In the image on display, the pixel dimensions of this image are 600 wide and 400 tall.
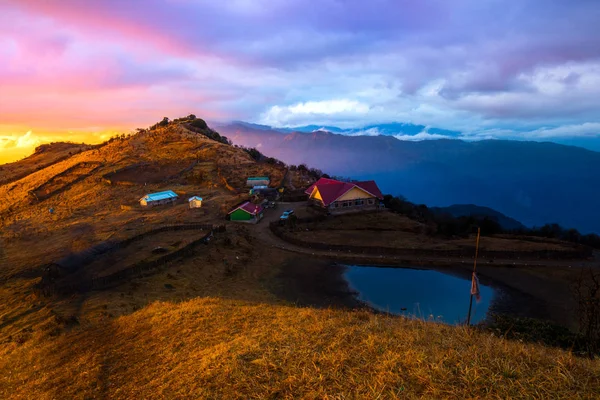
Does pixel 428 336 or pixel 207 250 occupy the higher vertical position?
pixel 428 336

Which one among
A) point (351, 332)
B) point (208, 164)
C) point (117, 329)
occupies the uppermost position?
point (208, 164)

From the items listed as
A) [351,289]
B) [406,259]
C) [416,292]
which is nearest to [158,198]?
[351,289]

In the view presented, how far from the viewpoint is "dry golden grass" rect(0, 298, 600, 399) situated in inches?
250

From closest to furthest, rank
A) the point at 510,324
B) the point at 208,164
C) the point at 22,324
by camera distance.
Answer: the point at 510,324, the point at 22,324, the point at 208,164

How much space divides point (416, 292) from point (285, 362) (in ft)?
86.8

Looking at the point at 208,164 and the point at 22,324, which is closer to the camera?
the point at 22,324

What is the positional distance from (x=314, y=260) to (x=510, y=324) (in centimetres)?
2459

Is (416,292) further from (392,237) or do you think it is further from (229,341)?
(229,341)

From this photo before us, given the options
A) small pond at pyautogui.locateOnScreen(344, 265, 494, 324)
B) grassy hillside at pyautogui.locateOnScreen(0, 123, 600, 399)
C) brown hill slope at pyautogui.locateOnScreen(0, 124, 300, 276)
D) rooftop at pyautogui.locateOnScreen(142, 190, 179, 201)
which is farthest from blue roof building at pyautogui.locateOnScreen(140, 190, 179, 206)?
small pond at pyautogui.locateOnScreen(344, 265, 494, 324)

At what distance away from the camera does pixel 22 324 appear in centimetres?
1767

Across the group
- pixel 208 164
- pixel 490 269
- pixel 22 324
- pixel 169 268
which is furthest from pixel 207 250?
pixel 208 164

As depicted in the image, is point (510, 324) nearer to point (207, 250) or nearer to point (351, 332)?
point (351, 332)

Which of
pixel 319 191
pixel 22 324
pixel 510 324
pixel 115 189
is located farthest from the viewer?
pixel 115 189

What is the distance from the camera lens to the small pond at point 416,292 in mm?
27386
